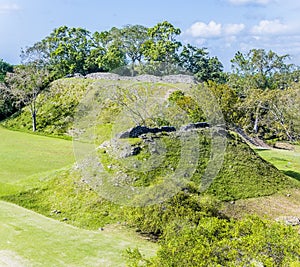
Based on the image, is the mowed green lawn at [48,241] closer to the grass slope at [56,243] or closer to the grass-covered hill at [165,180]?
the grass slope at [56,243]

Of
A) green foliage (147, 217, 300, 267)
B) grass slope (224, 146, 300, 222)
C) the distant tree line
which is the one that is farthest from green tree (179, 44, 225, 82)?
green foliage (147, 217, 300, 267)

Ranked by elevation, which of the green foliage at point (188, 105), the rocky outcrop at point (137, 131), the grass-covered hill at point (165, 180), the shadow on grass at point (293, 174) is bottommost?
the shadow on grass at point (293, 174)

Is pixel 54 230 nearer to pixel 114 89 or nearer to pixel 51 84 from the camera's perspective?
pixel 114 89

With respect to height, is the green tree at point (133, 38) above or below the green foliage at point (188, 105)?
above

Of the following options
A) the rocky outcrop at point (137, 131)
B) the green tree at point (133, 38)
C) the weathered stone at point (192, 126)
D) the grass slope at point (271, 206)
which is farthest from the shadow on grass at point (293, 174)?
the green tree at point (133, 38)

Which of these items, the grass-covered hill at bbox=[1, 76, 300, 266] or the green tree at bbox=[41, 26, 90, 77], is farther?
the green tree at bbox=[41, 26, 90, 77]

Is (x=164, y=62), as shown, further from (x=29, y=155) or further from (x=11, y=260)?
(x=11, y=260)

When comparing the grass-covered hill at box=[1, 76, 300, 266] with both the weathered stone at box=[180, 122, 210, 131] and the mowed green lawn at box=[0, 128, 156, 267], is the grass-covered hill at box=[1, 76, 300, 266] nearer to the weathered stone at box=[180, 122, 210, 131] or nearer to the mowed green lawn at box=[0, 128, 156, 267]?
the weathered stone at box=[180, 122, 210, 131]
